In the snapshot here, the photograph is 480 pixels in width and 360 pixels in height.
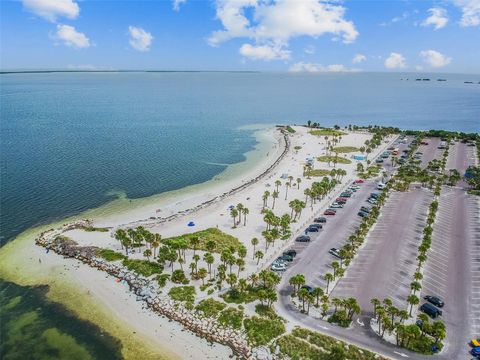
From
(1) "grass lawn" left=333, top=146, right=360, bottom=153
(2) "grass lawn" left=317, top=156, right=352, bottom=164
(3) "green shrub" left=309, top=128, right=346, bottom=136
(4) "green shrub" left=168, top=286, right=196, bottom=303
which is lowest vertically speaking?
(4) "green shrub" left=168, top=286, right=196, bottom=303

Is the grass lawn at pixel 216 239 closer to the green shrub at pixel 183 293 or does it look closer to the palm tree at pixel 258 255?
the palm tree at pixel 258 255

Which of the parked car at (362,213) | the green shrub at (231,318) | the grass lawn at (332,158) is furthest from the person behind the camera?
the grass lawn at (332,158)

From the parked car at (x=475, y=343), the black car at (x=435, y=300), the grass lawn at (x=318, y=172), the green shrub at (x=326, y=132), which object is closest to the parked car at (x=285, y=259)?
the black car at (x=435, y=300)

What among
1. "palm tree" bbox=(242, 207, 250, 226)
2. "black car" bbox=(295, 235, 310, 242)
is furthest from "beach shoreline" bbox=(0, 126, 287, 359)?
"black car" bbox=(295, 235, 310, 242)

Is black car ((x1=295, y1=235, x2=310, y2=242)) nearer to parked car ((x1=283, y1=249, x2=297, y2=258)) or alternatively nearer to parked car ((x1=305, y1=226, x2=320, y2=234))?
parked car ((x1=305, y1=226, x2=320, y2=234))

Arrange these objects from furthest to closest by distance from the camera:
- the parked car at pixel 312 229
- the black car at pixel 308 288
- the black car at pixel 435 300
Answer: the parked car at pixel 312 229
the black car at pixel 308 288
the black car at pixel 435 300

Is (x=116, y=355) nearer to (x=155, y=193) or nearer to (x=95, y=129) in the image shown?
(x=155, y=193)
